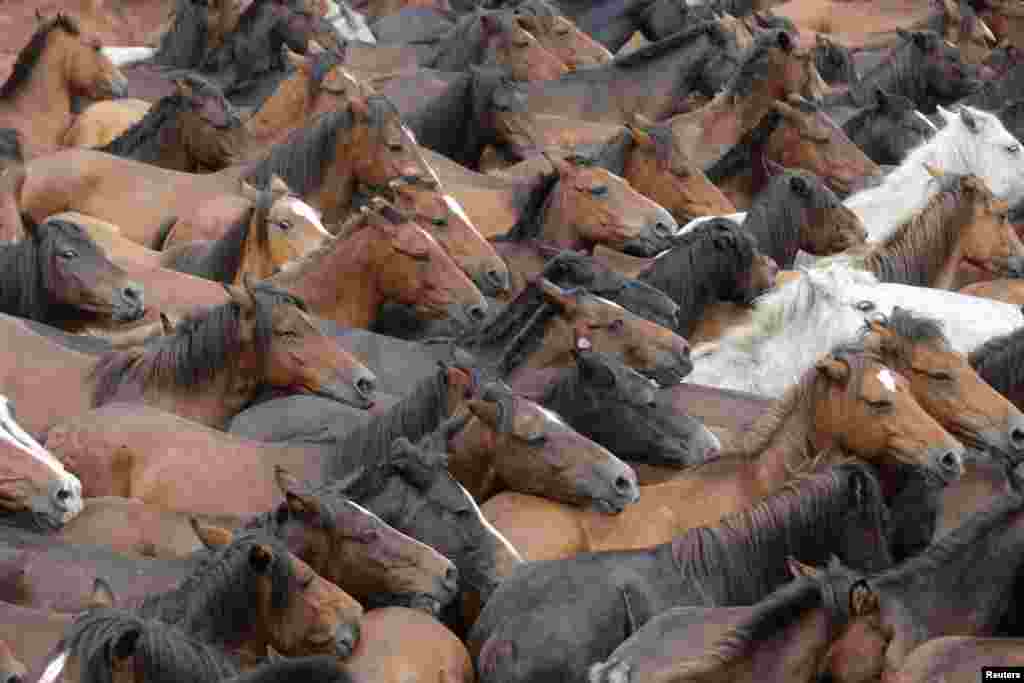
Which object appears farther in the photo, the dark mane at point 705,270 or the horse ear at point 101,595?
the dark mane at point 705,270

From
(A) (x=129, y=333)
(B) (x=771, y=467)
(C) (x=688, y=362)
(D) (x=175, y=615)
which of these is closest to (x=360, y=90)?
(A) (x=129, y=333)

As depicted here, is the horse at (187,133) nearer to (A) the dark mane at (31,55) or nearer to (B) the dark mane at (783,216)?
(A) the dark mane at (31,55)

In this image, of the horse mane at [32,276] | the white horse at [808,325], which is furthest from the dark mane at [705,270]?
the horse mane at [32,276]

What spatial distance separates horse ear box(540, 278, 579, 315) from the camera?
28.1ft

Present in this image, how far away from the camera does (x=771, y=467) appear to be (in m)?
7.55

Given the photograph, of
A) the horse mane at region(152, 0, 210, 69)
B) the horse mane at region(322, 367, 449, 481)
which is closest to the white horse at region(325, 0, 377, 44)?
the horse mane at region(152, 0, 210, 69)

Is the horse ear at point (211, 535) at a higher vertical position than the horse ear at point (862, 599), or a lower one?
lower

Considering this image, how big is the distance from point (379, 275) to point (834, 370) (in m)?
2.16

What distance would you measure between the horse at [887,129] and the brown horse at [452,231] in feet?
9.63

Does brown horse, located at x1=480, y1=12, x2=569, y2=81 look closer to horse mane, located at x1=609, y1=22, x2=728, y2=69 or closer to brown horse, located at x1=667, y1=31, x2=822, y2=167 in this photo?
horse mane, located at x1=609, y1=22, x2=728, y2=69

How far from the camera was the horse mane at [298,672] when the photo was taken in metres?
5.69

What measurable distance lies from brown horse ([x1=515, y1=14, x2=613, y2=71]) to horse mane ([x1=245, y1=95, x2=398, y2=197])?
10.3ft

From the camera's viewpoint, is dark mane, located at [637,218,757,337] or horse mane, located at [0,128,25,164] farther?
horse mane, located at [0,128,25,164]

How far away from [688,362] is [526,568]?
1811 millimetres
